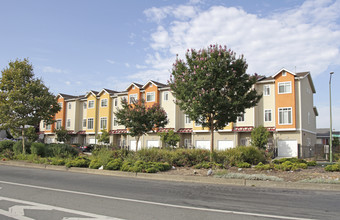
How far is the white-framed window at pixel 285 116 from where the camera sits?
33.9 m

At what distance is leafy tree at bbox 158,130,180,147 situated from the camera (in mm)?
37750

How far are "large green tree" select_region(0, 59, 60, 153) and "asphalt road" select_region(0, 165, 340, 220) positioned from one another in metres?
13.7

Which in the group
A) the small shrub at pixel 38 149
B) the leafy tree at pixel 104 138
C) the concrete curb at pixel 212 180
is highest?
the leafy tree at pixel 104 138

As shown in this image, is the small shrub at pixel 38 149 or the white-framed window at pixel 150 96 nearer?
the small shrub at pixel 38 149

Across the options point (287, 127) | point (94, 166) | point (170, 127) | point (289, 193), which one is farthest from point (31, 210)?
point (170, 127)

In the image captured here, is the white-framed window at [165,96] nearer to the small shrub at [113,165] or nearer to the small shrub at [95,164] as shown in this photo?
the small shrub at [95,164]

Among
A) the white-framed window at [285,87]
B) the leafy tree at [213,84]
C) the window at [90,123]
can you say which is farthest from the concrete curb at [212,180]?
the window at [90,123]

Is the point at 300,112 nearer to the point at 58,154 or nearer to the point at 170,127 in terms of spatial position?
the point at 170,127

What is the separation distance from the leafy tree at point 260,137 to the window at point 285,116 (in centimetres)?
292

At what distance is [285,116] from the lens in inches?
1348

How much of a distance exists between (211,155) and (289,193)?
6.59 m

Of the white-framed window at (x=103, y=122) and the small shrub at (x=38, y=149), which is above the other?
the white-framed window at (x=103, y=122)

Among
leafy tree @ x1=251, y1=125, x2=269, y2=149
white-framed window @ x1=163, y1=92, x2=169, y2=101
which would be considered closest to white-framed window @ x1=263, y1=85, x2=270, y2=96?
leafy tree @ x1=251, y1=125, x2=269, y2=149

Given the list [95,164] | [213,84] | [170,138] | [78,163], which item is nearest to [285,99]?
[170,138]
